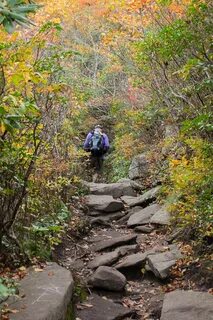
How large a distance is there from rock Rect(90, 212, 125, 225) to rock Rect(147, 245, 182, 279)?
117 inches

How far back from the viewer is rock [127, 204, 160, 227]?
9391mm

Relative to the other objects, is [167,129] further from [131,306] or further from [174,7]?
[131,306]

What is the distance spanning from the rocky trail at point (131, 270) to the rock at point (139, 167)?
3.35 m

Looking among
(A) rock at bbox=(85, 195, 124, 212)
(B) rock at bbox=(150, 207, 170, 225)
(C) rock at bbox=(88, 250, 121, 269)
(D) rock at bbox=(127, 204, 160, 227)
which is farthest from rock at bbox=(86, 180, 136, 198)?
(C) rock at bbox=(88, 250, 121, 269)

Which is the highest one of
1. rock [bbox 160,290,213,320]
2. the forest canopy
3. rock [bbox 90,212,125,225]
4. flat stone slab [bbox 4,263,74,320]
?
the forest canopy

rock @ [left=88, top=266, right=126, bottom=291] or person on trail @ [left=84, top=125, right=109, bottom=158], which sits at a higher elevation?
person on trail @ [left=84, top=125, right=109, bottom=158]

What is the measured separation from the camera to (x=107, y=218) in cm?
1031

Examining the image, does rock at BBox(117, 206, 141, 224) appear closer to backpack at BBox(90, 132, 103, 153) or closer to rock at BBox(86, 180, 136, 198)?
rock at BBox(86, 180, 136, 198)

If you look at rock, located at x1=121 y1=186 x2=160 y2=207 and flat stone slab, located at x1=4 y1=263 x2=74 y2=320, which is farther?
rock, located at x1=121 y1=186 x2=160 y2=207

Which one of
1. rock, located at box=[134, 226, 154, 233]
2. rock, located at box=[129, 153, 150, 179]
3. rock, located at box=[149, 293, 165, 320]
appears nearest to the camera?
rock, located at box=[149, 293, 165, 320]

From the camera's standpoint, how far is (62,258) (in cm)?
751

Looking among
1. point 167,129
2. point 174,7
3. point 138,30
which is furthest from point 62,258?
point 138,30

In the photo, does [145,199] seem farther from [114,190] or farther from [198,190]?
[198,190]

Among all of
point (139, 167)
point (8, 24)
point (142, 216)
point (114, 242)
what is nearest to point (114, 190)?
point (139, 167)
